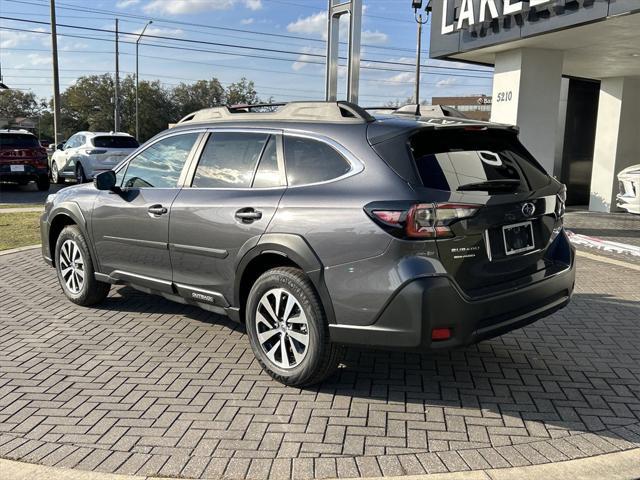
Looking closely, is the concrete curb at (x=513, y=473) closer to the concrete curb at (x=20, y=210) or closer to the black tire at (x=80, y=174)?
the concrete curb at (x=20, y=210)

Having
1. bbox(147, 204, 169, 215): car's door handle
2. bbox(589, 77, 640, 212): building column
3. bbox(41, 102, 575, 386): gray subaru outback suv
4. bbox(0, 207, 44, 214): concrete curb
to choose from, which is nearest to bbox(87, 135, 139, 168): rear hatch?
bbox(0, 207, 44, 214): concrete curb

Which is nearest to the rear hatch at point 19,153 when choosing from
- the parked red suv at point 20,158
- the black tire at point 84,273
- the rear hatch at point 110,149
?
the parked red suv at point 20,158

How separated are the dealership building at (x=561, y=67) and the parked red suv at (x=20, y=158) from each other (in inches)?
458

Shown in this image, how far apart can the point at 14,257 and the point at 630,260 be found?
865 cm

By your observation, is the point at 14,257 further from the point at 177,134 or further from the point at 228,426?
the point at 228,426

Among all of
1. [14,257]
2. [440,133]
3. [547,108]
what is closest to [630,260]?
[547,108]

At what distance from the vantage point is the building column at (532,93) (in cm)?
1128

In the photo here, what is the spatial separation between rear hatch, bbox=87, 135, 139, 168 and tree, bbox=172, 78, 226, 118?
73.7m

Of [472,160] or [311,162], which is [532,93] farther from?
[311,162]

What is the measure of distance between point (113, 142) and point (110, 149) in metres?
0.30

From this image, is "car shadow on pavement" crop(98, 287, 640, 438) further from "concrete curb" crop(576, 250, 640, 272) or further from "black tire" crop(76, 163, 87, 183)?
"black tire" crop(76, 163, 87, 183)

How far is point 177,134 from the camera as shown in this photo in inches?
198

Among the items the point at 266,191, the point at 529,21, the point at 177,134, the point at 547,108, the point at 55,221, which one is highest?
the point at 529,21

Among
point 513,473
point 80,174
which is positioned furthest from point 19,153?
point 513,473
